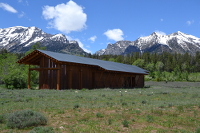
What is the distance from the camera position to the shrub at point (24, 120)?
21.3 ft

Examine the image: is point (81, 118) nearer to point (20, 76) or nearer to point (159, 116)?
point (159, 116)

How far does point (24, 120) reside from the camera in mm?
6676

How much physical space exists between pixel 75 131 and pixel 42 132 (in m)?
1.02

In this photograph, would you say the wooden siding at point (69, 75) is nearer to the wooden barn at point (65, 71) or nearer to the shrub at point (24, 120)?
the wooden barn at point (65, 71)

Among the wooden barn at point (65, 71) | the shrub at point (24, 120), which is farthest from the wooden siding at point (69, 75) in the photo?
the shrub at point (24, 120)

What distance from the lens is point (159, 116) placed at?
8336 millimetres

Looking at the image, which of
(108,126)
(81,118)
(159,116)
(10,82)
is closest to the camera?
(108,126)

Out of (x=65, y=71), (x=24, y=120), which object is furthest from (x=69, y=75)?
(x=24, y=120)

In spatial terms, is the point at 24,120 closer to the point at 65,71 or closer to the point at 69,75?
the point at 65,71

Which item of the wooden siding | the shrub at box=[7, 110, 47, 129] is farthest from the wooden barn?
the shrub at box=[7, 110, 47, 129]

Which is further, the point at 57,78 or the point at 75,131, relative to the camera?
the point at 57,78

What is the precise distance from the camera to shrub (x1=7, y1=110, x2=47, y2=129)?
21.3 ft

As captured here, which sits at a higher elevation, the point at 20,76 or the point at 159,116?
the point at 20,76

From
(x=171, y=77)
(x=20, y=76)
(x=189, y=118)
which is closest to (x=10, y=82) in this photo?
(x=20, y=76)
